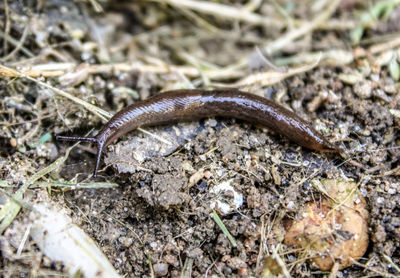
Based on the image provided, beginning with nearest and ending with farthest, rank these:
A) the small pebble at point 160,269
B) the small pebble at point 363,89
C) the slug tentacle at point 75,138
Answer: the small pebble at point 160,269 → the slug tentacle at point 75,138 → the small pebble at point 363,89

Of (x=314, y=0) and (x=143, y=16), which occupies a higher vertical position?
(x=314, y=0)

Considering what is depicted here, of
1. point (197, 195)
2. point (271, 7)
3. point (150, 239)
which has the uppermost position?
point (271, 7)

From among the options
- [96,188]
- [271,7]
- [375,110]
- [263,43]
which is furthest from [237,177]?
[271,7]

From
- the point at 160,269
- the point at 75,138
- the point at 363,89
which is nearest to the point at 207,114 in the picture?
the point at 75,138

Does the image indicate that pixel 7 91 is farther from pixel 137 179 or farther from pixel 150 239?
pixel 150 239

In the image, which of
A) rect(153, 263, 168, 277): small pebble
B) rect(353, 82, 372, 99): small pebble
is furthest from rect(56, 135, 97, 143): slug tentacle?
rect(353, 82, 372, 99): small pebble

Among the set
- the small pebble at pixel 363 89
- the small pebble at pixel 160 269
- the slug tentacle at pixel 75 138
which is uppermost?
the small pebble at pixel 363 89

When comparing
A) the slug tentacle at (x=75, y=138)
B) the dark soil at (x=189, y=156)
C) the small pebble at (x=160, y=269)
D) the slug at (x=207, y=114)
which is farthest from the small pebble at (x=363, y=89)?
the slug tentacle at (x=75, y=138)

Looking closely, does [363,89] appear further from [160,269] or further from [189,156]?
[160,269]

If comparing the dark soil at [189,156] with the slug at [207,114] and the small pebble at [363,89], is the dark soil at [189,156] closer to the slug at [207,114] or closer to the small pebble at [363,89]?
the small pebble at [363,89]
